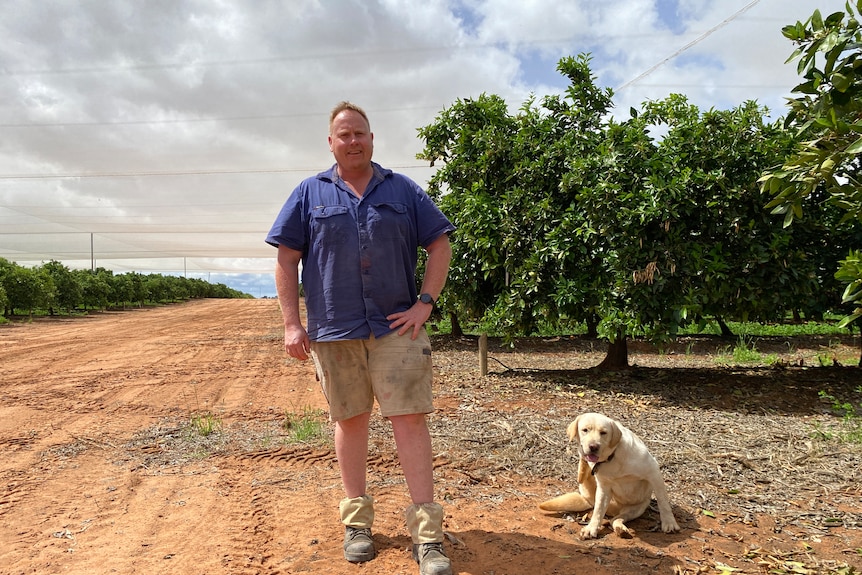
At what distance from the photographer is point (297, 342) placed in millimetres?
3016

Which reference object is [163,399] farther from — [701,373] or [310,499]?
[701,373]

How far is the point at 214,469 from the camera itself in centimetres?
454

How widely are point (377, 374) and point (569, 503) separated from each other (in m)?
1.55

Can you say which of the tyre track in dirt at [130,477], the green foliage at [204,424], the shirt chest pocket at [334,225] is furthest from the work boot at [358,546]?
the green foliage at [204,424]

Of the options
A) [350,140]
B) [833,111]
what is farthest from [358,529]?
[833,111]

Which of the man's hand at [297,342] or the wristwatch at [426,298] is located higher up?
the wristwatch at [426,298]

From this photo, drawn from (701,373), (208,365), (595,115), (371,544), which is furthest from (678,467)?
(208,365)

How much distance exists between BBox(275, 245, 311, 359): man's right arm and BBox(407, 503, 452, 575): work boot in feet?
3.21

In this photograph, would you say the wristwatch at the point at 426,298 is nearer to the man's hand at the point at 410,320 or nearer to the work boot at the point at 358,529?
the man's hand at the point at 410,320

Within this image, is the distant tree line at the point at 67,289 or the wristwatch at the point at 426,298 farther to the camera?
the distant tree line at the point at 67,289

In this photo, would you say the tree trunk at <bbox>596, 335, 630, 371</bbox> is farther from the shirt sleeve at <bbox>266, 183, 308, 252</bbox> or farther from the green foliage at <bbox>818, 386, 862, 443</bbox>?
the shirt sleeve at <bbox>266, 183, 308, 252</bbox>

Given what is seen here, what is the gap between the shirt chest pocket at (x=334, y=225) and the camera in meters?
3.00

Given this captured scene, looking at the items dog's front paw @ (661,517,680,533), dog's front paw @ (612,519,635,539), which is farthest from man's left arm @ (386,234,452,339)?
dog's front paw @ (661,517,680,533)

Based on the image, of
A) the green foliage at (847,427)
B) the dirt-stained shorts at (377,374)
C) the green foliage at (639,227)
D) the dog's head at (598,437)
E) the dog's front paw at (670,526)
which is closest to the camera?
the dirt-stained shorts at (377,374)
